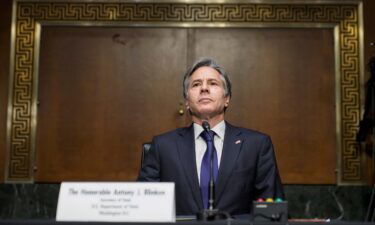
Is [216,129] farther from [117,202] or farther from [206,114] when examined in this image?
[117,202]

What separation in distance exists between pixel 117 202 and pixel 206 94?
1.19 metres

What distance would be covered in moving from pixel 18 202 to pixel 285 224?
3.50 m

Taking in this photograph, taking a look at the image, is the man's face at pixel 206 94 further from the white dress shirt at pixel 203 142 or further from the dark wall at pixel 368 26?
the dark wall at pixel 368 26

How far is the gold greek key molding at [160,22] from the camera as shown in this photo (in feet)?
15.9

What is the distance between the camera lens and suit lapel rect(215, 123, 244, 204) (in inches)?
108

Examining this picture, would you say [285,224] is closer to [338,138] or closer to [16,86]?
[338,138]

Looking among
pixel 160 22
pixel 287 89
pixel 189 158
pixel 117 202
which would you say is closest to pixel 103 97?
pixel 160 22

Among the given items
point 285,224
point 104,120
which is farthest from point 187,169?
point 104,120

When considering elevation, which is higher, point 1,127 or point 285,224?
point 1,127

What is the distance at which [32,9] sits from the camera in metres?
4.97

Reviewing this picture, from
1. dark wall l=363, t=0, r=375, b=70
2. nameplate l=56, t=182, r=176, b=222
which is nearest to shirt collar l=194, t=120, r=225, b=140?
nameplate l=56, t=182, r=176, b=222

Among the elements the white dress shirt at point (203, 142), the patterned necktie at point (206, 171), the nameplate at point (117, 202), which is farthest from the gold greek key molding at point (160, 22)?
the nameplate at point (117, 202)

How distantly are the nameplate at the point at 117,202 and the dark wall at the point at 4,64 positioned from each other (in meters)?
3.09

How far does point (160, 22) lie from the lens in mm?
4945
